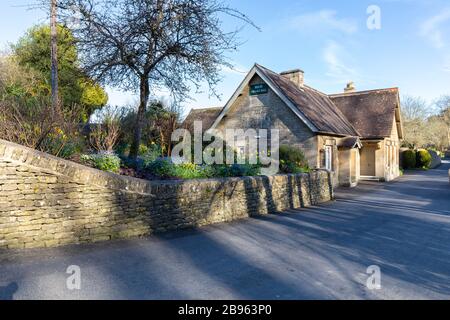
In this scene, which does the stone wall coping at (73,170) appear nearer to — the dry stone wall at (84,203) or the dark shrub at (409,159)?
the dry stone wall at (84,203)

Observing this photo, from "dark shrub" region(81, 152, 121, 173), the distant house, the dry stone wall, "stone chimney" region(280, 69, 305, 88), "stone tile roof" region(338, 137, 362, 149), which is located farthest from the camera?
"stone chimney" region(280, 69, 305, 88)

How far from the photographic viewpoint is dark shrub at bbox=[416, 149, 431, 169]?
3594cm

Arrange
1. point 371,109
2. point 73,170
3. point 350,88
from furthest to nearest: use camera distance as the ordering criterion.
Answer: point 350,88
point 371,109
point 73,170

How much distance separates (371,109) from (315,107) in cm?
636

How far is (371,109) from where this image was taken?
2484 centimetres

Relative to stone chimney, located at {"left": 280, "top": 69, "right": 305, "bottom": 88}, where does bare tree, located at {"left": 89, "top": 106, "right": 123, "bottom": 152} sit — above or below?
below

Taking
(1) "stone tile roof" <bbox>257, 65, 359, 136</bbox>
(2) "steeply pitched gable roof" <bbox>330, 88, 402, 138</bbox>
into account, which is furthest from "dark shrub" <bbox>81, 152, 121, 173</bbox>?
(2) "steeply pitched gable roof" <bbox>330, 88, 402, 138</bbox>

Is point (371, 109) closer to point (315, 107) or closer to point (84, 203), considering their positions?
point (315, 107)

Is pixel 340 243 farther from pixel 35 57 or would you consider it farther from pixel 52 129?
pixel 35 57

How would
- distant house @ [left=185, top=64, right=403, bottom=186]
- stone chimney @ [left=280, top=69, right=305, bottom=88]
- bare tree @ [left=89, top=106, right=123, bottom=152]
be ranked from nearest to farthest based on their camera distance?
bare tree @ [left=89, top=106, right=123, bottom=152] < distant house @ [left=185, top=64, right=403, bottom=186] < stone chimney @ [left=280, top=69, right=305, bottom=88]

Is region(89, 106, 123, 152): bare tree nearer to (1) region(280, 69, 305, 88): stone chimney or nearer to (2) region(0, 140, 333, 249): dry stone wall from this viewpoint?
(2) region(0, 140, 333, 249): dry stone wall

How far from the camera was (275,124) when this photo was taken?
19375mm

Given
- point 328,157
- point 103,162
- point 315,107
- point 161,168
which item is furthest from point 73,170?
point 315,107
